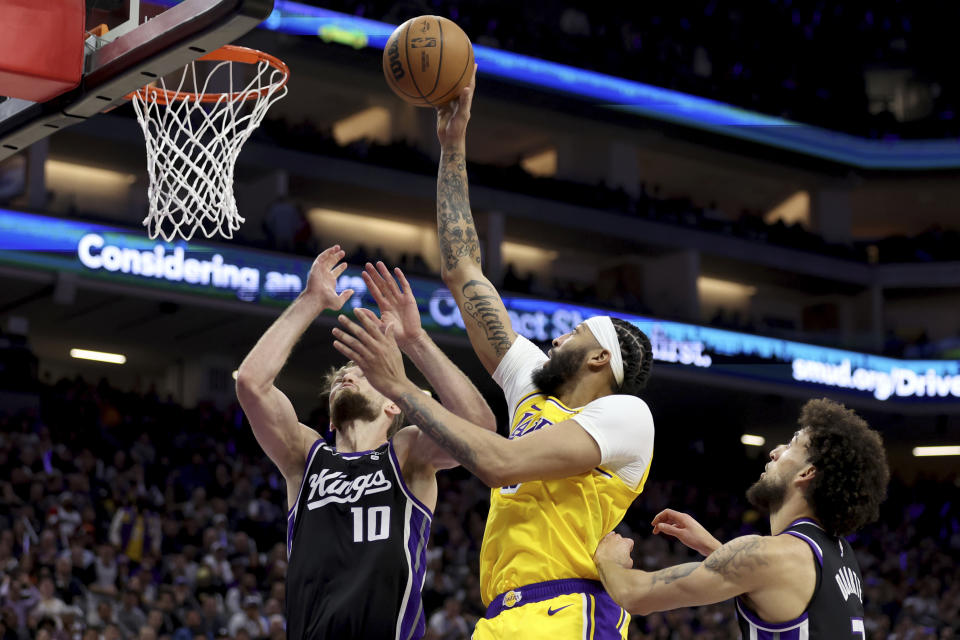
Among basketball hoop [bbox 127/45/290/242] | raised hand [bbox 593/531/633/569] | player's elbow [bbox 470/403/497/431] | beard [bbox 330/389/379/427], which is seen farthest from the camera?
basketball hoop [bbox 127/45/290/242]

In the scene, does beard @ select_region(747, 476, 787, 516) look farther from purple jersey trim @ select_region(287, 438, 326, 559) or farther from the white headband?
purple jersey trim @ select_region(287, 438, 326, 559)

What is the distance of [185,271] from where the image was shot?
17141mm

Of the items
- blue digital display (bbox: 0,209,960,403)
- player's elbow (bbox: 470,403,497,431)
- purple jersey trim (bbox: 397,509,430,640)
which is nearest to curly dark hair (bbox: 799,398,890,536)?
player's elbow (bbox: 470,403,497,431)

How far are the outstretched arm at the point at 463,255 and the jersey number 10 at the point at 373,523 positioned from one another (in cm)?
68

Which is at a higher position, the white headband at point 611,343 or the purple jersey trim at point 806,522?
the white headband at point 611,343

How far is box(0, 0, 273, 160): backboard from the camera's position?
13.8 ft

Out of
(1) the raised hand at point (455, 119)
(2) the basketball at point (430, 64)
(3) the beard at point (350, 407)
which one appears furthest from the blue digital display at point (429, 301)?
(1) the raised hand at point (455, 119)

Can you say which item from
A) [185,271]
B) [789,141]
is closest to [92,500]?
[185,271]

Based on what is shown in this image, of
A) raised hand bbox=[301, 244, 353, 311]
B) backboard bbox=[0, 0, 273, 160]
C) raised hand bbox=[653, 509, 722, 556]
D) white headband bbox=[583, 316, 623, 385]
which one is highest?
backboard bbox=[0, 0, 273, 160]

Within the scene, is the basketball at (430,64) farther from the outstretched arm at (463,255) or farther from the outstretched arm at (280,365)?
the outstretched arm at (280,365)

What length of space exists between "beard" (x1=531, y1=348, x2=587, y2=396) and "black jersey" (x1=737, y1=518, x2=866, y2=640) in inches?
Answer: 33.4

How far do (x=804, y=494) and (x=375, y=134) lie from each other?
2193cm

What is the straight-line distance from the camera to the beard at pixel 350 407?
4.74 metres

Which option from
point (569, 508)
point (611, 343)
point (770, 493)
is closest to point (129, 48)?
point (611, 343)
